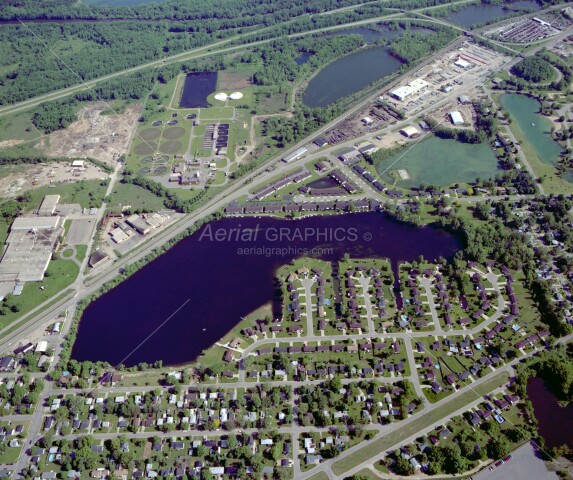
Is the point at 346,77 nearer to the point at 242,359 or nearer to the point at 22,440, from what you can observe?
the point at 242,359

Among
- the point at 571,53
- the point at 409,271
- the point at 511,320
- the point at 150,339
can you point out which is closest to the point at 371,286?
the point at 409,271

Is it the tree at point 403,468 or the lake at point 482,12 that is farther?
the lake at point 482,12

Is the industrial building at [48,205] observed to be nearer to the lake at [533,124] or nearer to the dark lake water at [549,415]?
the dark lake water at [549,415]

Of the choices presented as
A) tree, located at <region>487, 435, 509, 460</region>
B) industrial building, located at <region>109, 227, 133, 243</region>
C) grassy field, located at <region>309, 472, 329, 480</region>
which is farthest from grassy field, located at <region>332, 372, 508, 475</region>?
industrial building, located at <region>109, 227, 133, 243</region>

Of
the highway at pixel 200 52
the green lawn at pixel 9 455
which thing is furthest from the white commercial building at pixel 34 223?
the highway at pixel 200 52

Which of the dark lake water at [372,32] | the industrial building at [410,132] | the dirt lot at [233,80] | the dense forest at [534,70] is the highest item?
the dark lake water at [372,32]

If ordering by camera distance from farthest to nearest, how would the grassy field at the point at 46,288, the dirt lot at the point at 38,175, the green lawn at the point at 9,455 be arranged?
the dirt lot at the point at 38,175 → the grassy field at the point at 46,288 → the green lawn at the point at 9,455
